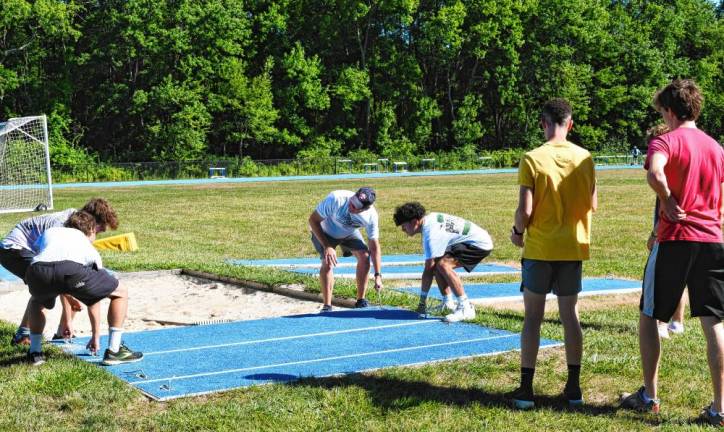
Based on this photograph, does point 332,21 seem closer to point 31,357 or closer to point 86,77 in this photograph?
point 86,77

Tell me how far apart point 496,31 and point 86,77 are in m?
28.5

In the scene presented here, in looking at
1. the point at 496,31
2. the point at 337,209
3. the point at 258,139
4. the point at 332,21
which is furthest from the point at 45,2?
the point at 337,209

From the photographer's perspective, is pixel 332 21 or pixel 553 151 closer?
pixel 553 151

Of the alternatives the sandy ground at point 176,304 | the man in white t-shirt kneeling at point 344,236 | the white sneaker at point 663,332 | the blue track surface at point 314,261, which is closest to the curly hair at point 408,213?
the man in white t-shirt kneeling at point 344,236

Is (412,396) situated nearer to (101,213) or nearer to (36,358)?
(101,213)

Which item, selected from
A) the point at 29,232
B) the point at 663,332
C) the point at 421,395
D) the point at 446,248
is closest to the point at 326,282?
the point at 446,248

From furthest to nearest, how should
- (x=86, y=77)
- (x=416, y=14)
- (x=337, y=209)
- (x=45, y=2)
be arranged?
(x=416, y=14) < (x=86, y=77) < (x=45, y=2) < (x=337, y=209)

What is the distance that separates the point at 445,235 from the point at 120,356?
10.9 feet

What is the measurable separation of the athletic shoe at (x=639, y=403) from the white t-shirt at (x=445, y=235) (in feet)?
9.68

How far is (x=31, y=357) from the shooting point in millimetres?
6930

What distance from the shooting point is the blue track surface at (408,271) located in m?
12.1

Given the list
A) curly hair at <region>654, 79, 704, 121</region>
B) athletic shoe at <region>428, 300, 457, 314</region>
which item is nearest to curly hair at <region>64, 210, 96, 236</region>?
athletic shoe at <region>428, 300, 457, 314</region>

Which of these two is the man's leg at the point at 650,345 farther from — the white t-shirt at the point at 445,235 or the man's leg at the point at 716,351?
the white t-shirt at the point at 445,235

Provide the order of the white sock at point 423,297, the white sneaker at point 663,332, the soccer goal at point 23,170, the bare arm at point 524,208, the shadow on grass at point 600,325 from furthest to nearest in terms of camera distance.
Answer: the soccer goal at point 23,170 → the white sock at point 423,297 → the shadow on grass at point 600,325 → the white sneaker at point 663,332 → the bare arm at point 524,208
